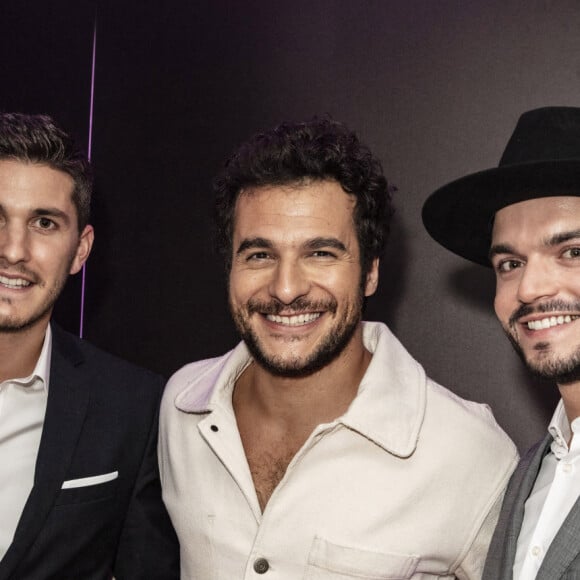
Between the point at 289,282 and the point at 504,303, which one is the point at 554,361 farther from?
the point at 289,282

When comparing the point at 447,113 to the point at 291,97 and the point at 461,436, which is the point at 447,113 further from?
the point at 461,436

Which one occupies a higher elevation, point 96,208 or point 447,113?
point 447,113

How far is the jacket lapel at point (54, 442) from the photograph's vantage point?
1974 millimetres

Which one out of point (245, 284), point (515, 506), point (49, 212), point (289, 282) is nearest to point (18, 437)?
point (49, 212)

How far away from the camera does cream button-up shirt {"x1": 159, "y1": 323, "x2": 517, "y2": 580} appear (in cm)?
188

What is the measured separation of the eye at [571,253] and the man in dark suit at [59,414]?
127 cm

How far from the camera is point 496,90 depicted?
7.81ft

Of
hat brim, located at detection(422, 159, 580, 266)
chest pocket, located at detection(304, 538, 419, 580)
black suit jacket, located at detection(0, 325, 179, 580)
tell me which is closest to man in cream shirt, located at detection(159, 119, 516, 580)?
chest pocket, located at detection(304, 538, 419, 580)

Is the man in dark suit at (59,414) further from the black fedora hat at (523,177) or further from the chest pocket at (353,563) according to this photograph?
the black fedora hat at (523,177)

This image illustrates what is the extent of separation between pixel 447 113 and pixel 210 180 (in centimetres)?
95

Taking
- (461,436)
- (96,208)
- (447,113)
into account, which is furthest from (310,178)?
(96,208)

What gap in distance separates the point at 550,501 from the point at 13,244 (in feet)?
5.07

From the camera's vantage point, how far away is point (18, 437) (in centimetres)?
211

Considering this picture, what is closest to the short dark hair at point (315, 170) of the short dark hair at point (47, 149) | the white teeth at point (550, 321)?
the short dark hair at point (47, 149)
